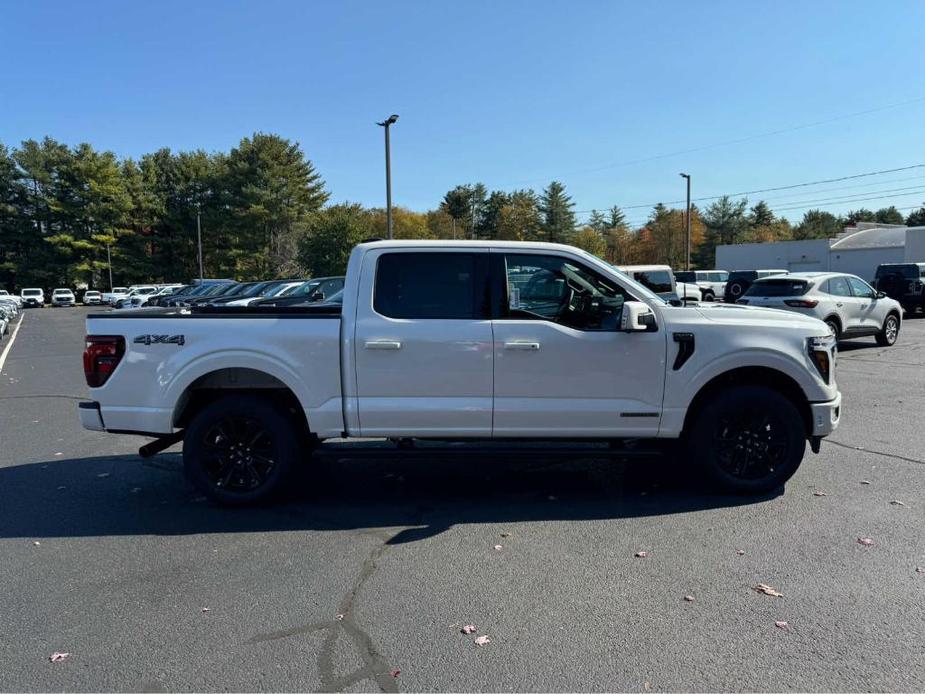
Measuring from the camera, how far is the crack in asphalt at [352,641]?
291 centimetres

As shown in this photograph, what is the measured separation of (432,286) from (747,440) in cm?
272

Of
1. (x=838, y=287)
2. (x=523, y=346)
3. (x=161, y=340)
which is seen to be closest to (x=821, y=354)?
(x=523, y=346)

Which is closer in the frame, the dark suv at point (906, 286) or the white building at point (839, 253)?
the dark suv at point (906, 286)

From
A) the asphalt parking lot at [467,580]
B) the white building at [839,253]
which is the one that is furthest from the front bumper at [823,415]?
the white building at [839,253]

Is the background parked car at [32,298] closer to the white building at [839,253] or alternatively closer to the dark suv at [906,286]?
the white building at [839,253]

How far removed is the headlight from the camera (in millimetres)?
5109

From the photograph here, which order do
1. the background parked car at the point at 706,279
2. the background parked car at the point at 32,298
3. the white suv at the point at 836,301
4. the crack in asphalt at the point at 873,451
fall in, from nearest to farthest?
the crack in asphalt at the point at 873,451 < the white suv at the point at 836,301 < the background parked car at the point at 706,279 < the background parked car at the point at 32,298

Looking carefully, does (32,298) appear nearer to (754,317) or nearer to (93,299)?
(93,299)

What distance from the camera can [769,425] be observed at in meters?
5.16

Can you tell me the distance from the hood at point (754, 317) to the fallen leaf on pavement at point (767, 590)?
2.02 meters

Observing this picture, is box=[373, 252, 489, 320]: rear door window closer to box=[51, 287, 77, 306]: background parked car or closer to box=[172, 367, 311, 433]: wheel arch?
box=[172, 367, 311, 433]: wheel arch

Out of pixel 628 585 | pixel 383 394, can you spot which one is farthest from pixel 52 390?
pixel 628 585

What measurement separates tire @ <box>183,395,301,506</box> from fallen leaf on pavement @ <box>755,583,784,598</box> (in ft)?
10.8

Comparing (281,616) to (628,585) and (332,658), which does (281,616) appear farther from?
(628,585)
